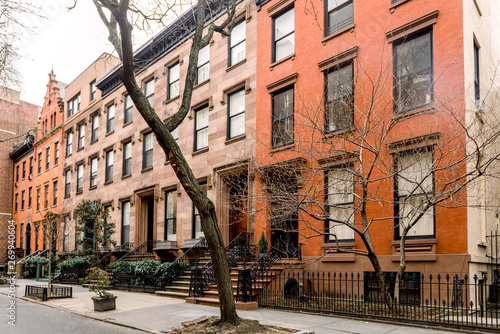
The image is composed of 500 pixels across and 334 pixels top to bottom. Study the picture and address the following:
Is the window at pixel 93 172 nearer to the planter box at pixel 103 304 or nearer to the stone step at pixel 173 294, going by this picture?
the stone step at pixel 173 294

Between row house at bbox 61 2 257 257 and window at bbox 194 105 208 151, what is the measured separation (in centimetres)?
5

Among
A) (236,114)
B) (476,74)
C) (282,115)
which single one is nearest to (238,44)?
(236,114)

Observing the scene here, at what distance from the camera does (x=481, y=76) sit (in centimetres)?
1387

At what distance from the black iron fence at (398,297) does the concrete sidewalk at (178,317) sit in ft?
1.46

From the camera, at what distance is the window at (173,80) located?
2241 centimetres

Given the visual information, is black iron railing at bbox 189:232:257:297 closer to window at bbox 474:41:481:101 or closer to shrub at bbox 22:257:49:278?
window at bbox 474:41:481:101

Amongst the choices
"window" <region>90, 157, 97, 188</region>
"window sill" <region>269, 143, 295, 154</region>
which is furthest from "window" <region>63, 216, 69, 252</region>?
"window sill" <region>269, 143, 295, 154</region>

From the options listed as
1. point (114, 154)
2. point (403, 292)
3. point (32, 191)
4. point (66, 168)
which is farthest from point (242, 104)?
point (32, 191)

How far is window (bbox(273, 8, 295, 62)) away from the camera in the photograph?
16828mm

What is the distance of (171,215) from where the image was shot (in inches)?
850

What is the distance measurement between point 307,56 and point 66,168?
2346cm

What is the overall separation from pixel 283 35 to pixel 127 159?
1288 centimetres

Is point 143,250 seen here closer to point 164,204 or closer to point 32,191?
point 164,204

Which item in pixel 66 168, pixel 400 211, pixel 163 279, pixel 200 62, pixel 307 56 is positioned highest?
pixel 200 62
